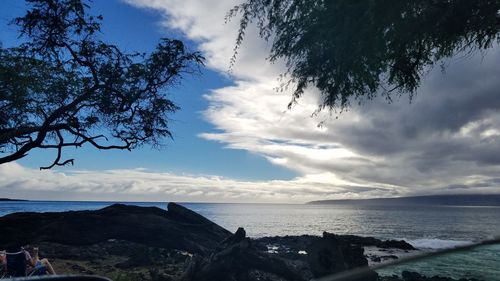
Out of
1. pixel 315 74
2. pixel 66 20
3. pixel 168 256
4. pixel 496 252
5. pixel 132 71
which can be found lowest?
pixel 168 256

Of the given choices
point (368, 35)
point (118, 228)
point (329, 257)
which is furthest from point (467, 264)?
point (118, 228)

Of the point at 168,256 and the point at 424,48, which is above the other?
the point at 424,48

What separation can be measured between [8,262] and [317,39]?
42.5 ft

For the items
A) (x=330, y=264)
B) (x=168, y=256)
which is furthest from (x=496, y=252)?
(x=168, y=256)

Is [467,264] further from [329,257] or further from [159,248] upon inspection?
[159,248]

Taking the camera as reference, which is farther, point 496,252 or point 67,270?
point 67,270

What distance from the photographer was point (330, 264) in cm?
1398

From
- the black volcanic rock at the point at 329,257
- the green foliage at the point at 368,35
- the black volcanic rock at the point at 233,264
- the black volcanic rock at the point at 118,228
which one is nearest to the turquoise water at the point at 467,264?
the green foliage at the point at 368,35

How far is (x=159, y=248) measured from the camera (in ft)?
96.4

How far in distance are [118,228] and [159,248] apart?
3.17 metres

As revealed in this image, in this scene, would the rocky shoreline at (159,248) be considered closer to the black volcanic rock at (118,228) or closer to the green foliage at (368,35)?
the black volcanic rock at (118,228)

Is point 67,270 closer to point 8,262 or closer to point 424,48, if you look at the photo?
point 8,262

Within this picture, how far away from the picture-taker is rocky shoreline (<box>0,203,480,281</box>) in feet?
52.2

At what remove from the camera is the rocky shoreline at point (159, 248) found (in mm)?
15914
